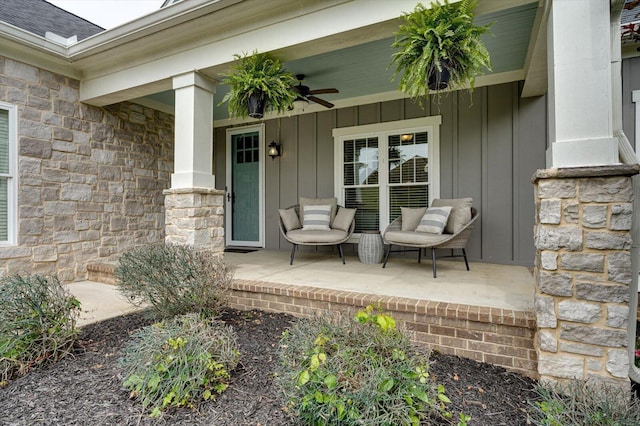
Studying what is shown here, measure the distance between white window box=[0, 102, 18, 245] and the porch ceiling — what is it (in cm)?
158

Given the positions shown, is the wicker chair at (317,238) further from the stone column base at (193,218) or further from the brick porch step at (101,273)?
the brick porch step at (101,273)

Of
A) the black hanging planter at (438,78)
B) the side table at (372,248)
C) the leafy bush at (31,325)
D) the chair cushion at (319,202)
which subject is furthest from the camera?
the chair cushion at (319,202)

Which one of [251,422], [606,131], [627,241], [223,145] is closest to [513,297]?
[627,241]

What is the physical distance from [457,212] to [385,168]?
4.28ft

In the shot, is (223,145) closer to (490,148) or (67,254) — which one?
(67,254)

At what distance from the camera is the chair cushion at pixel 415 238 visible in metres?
3.37

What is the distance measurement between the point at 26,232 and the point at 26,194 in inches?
15.8

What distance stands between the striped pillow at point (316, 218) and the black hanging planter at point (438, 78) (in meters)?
2.38

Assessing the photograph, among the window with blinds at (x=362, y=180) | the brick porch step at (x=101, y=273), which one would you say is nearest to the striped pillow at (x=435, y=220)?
the window with blinds at (x=362, y=180)

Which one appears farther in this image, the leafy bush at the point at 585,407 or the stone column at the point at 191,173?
the stone column at the point at 191,173

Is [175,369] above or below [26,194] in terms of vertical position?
below

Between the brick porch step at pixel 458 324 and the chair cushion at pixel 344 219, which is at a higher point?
the chair cushion at pixel 344 219

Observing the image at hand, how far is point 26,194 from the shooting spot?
366 centimetres

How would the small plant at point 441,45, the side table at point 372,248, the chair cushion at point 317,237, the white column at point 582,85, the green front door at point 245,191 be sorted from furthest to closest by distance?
the green front door at point 245,191, the side table at point 372,248, the chair cushion at point 317,237, the small plant at point 441,45, the white column at point 582,85
